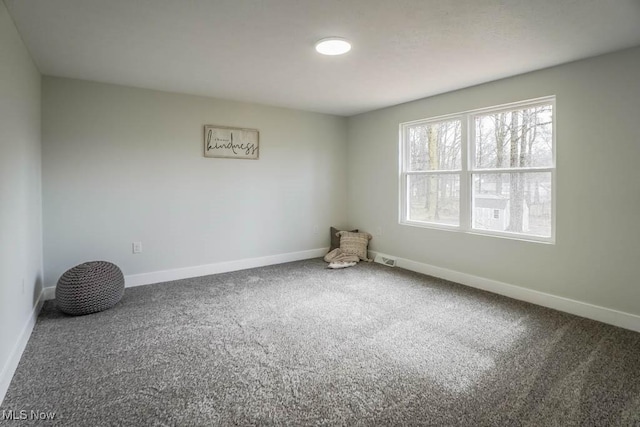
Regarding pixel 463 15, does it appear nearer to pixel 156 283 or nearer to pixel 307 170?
pixel 307 170

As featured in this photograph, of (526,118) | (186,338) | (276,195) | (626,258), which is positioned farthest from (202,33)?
(626,258)

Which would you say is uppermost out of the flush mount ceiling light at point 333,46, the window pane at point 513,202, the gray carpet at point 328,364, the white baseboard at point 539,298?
the flush mount ceiling light at point 333,46

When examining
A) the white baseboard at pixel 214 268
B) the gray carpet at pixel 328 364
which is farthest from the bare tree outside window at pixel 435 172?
the white baseboard at pixel 214 268

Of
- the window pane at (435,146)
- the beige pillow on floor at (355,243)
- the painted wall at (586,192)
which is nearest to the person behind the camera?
the painted wall at (586,192)

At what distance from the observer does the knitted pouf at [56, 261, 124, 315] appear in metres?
3.05

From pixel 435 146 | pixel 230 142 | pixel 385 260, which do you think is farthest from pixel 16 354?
pixel 435 146

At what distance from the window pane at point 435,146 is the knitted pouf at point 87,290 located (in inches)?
150

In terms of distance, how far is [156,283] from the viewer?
4.07 metres

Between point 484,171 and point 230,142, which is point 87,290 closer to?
point 230,142

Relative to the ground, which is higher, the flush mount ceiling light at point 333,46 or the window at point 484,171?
the flush mount ceiling light at point 333,46

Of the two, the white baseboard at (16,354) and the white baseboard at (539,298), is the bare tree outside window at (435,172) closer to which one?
the white baseboard at (539,298)

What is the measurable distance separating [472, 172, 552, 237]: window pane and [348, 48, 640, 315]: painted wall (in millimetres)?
148

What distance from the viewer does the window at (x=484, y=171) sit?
11.2 ft

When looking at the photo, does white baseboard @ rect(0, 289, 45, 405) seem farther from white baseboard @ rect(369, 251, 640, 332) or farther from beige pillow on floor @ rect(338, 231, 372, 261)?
white baseboard @ rect(369, 251, 640, 332)
